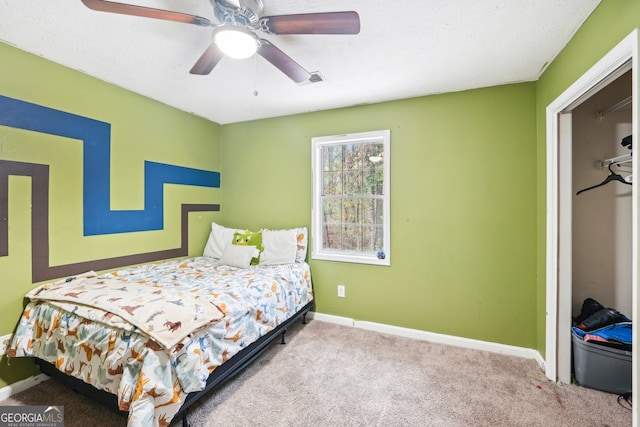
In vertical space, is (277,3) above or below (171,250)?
above

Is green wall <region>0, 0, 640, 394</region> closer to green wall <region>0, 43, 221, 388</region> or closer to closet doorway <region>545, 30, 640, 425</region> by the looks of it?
green wall <region>0, 43, 221, 388</region>

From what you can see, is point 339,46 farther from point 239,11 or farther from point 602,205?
point 602,205

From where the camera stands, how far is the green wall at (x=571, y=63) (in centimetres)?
127

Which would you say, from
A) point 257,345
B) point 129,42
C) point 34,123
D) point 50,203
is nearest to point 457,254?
point 257,345

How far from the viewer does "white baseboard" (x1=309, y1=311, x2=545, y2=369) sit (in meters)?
2.29

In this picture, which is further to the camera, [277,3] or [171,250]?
[171,250]

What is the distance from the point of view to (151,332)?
1.33 meters

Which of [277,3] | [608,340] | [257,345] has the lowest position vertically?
[257,345]

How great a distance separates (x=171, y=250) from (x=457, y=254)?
2.88 meters

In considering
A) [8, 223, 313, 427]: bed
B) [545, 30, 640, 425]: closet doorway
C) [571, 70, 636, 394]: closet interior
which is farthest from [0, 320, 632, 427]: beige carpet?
[571, 70, 636, 394]: closet interior

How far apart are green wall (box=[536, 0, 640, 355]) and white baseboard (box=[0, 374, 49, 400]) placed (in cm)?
374

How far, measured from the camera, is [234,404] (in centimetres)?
174

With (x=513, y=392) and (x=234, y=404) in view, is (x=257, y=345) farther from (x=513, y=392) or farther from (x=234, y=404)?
(x=513, y=392)

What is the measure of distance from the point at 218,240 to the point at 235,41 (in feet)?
7.56
